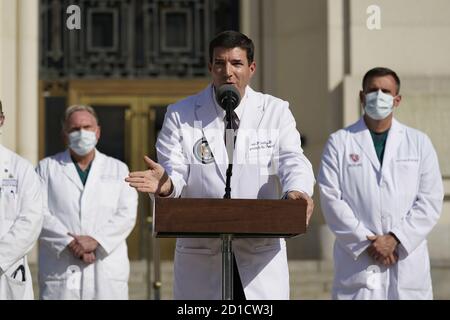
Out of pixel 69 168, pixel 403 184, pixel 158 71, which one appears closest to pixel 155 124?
pixel 158 71

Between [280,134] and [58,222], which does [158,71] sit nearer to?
[58,222]

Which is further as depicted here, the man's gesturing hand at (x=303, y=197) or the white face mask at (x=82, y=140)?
the white face mask at (x=82, y=140)

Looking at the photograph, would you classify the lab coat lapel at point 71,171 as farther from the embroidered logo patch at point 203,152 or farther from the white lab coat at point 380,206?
the embroidered logo patch at point 203,152

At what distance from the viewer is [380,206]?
953 centimetres

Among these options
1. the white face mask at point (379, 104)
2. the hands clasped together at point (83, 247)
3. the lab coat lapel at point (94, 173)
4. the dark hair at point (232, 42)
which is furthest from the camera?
the lab coat lapel at point (94, 173)

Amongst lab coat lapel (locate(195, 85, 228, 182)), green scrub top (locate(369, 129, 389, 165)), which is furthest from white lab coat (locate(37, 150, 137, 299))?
lab coat lapel (locate(195, 85, 228, 182))

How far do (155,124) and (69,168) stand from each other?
4.88 metres

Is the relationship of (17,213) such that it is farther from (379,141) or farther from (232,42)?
(232,42)

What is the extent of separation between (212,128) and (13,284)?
269 centimetres

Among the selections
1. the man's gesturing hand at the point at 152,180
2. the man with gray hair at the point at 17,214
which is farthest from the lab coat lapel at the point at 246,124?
the man with gray hair at the point at 17,214

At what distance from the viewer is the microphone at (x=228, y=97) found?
6.97 m

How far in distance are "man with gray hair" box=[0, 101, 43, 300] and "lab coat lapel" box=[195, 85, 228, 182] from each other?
227 cm

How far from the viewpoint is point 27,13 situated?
575 inches

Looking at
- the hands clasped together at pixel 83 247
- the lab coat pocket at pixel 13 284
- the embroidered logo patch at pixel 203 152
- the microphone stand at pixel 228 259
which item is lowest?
the lab coat pocket at pixel 13 284
